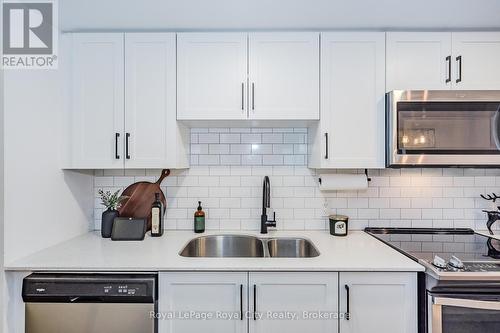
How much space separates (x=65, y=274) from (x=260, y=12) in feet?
5.33

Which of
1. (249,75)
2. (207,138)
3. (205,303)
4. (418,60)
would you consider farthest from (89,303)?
(418,60)

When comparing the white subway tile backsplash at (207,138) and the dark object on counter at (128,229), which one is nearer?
the dark object on counter at (128,229)

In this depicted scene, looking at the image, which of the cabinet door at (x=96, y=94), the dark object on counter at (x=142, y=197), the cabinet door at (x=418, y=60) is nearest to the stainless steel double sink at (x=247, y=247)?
the dark object on counter at (x=142, y=197)

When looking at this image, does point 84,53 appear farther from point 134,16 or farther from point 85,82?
point 134,16

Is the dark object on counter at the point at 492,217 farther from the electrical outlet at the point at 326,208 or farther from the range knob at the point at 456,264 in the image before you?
the electrical outlet at the point at 326,208

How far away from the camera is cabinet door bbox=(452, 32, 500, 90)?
Result: 69.0 inches

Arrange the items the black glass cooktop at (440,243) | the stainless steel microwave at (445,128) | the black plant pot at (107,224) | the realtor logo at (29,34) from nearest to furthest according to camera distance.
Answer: the realtor logo at (29,34), the black glass cooktop at (440,243), the stainless steel microwave at (445,128), the black plant pot at (107,224)

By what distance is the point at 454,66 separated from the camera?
176 centimetres

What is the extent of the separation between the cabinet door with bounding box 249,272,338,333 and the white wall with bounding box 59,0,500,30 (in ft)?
4.41

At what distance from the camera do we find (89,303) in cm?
137

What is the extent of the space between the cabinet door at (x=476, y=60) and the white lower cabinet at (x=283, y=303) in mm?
1256

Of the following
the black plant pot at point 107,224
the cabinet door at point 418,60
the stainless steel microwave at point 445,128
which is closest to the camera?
the stainless steel microwave at point 445,128

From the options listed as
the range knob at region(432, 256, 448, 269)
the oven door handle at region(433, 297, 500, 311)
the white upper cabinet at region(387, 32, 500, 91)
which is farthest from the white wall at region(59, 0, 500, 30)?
the oven door handle at region(433, 297, 500, 311)

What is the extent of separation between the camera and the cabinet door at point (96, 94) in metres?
1.79
